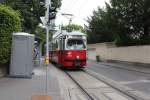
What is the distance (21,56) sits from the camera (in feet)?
65.7

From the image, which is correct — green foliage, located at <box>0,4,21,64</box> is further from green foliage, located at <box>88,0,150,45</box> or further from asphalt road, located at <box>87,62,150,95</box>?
green foliage, located at <box>88,0,150,45</box>

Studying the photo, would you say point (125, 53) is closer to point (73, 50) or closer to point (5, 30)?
point (73, 50)

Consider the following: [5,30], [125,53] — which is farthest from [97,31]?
[5,30]

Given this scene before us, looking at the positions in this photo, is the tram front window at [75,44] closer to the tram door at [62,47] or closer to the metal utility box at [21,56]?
the tram door at [62,47]

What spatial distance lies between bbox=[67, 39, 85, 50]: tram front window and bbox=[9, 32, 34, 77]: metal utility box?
8.69 metres

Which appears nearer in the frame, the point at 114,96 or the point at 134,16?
the point at 114,96

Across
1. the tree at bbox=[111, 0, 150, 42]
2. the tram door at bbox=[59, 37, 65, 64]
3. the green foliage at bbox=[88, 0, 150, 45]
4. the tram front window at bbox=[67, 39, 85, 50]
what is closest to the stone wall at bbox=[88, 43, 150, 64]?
the green foliage at bbox=[88, 0, 150, 45]

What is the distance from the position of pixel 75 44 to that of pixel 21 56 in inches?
374

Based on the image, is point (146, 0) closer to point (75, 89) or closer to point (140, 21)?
point (140, 21)

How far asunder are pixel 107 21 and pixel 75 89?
75.5 ft

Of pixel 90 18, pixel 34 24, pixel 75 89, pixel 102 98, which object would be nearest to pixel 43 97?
pixel 102 98

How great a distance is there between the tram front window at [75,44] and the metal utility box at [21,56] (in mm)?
8686

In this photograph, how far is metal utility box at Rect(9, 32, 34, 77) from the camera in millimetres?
19797

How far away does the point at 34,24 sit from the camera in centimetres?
3472
